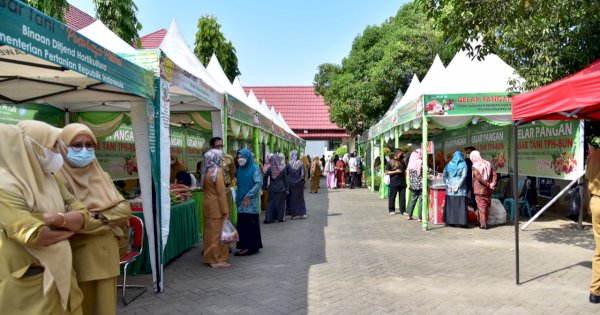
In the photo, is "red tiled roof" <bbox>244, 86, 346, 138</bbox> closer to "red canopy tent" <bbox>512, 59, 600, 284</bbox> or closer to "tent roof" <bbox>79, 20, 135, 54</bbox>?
"tent roof" <bbox>79, 20, 135, 54</bbox>

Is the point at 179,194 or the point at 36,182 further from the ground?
the point at 36,182

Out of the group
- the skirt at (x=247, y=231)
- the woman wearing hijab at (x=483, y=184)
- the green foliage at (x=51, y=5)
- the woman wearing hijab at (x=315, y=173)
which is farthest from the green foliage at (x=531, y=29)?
the woman wearing hijab at (x=315, y=173)

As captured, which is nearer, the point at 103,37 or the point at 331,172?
the point at 103,37

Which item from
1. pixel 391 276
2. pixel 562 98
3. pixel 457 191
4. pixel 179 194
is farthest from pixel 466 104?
pixel 179 194

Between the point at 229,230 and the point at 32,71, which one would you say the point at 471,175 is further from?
the point at 32,71

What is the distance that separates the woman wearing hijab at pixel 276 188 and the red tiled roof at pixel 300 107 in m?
21.7

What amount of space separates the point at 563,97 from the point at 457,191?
478 cm

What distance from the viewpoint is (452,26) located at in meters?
6.92

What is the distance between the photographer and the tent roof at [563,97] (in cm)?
427

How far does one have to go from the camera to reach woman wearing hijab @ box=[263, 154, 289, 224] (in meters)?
10.6

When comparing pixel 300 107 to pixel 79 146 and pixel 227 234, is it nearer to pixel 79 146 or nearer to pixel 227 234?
pixel 227 234

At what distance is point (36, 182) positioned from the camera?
248 centimetres

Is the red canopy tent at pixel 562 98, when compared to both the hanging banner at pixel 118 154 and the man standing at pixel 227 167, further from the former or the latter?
the hanging banner at pixel 118 154

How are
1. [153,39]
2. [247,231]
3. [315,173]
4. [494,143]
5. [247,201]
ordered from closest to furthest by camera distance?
[247,201], [247,231], [494,143], [315,173], [153,39]
